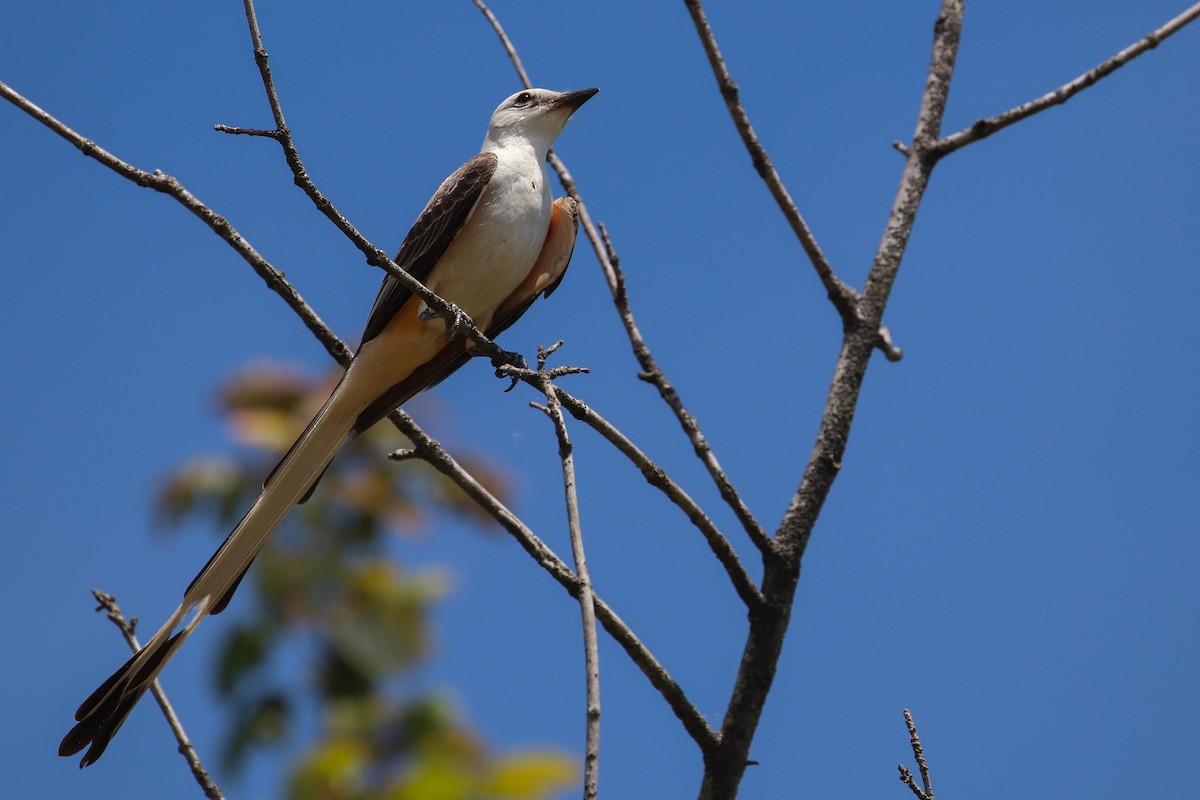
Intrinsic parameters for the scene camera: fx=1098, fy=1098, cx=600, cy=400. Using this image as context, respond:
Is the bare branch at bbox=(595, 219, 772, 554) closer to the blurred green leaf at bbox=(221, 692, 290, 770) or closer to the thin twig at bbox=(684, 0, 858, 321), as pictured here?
the thin twig at bbox=(684, 0, 858, 321)

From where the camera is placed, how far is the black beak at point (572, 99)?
519 cm

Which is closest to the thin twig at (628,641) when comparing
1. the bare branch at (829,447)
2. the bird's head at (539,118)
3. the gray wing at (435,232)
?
the bare branch at (829,447)

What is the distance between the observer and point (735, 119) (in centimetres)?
344

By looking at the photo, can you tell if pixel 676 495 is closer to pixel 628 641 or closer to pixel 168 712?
pixel 628 641

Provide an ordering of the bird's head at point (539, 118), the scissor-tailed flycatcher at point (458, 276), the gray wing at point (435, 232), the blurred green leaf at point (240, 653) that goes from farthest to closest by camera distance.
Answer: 1. the blurred green leaf at point (240, 653)
2. the bird's head at point (539, 118)
3. the gray wing at point (435, 232)
4. the scissor-tailed flycatcher at point (458, 276)

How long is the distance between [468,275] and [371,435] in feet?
7.96

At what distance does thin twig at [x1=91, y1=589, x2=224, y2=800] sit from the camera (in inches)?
103

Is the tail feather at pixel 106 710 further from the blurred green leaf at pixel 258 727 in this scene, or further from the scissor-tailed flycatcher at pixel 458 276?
the blurred green leaf at pixel 258 727

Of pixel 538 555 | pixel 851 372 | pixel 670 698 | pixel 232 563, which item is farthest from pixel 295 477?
pixel 851 372

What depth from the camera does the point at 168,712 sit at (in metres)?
2.81

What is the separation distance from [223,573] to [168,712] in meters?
0.65

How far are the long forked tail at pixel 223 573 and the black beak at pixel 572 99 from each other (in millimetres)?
1844

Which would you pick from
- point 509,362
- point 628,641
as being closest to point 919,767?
point 628,641

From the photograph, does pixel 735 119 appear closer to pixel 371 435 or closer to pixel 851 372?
pixel 851 372
